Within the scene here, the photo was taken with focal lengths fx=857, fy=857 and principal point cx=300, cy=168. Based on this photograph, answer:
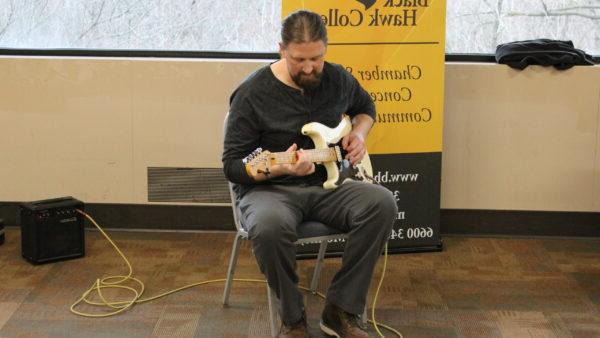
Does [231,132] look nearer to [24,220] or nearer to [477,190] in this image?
[24,220]

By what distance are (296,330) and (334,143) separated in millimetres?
708

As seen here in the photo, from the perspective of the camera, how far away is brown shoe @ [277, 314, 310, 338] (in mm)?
3072

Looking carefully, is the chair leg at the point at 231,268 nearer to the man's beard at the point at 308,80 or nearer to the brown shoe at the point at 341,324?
the brown shoe at the point at 341,324

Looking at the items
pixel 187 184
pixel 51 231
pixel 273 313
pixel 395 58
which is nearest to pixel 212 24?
pixel 187 184

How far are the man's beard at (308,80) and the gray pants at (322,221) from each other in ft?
1.25

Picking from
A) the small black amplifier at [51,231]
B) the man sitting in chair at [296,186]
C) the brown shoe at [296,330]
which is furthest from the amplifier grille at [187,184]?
the brown shoe at [296,330]

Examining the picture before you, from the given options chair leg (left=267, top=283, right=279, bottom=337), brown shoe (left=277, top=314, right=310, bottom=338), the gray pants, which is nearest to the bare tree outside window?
the gray pants

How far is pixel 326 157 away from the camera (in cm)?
314

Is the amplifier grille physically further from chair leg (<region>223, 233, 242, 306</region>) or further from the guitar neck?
the guitar neck

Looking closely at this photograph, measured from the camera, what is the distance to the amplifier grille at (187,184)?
4.56 m

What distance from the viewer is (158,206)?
15.1ft

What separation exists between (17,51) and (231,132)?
1969 millimetres

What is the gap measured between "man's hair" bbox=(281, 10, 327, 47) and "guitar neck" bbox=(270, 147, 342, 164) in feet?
1.31

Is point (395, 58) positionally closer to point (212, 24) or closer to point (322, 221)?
point (212, 24)
